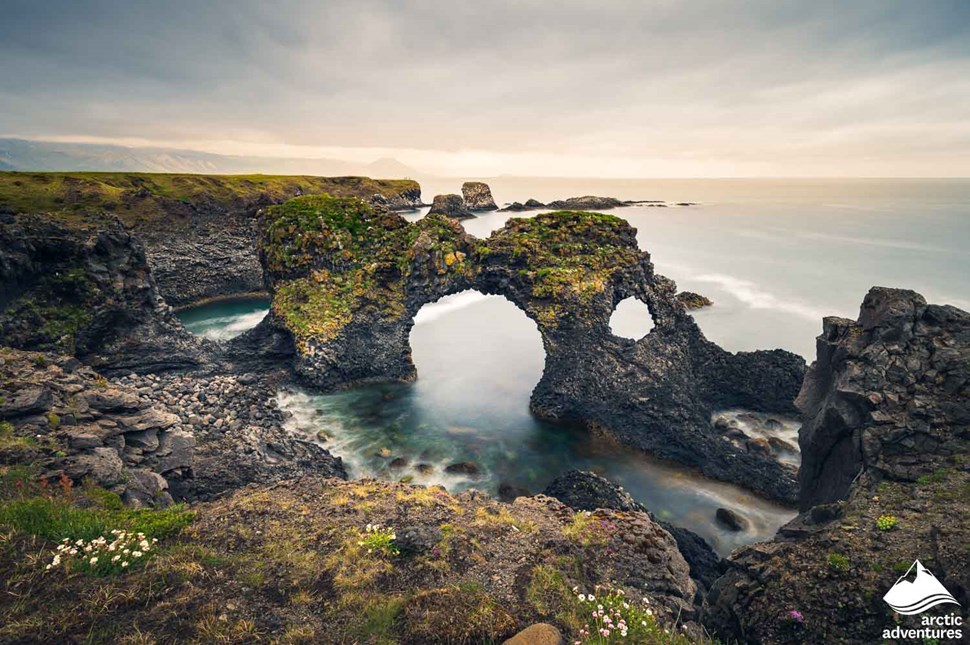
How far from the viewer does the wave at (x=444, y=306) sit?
201ft

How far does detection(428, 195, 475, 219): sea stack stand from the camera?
149750mm

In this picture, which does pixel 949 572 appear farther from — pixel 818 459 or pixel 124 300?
pixel 124 300

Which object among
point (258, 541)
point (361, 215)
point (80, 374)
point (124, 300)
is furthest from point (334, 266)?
point (258, 541)

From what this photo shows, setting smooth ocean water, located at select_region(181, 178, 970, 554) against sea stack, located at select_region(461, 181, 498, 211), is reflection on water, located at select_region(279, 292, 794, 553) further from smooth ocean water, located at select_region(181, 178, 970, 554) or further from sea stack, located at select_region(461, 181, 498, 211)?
sea stack, located at select_region(461, 181, 498, 211)

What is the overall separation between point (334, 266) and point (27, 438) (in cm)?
2498

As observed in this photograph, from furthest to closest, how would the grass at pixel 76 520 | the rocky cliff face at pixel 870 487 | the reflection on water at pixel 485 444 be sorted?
the reflection on water at pixel 485 444 < the rocky cliff face at pixel 870 487 < the grass at pixel 76 520

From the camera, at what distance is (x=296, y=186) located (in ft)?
342

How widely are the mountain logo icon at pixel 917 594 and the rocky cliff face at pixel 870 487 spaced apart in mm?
175

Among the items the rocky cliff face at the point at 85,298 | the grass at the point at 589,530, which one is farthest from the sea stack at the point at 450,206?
the grass at the point at 589,530

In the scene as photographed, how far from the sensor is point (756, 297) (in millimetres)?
68312

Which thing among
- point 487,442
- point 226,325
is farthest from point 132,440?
point 226,325

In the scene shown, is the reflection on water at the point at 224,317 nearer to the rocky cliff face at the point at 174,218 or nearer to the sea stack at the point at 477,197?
the rocky cliff face at the point at 174,218

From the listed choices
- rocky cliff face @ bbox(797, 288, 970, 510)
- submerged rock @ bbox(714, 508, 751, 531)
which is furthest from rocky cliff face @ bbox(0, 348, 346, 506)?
rocky cliff face @ bbox(797, 288, 970, 510)

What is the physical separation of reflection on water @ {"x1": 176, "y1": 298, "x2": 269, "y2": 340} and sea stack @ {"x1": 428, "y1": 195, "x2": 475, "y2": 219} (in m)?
90.9
